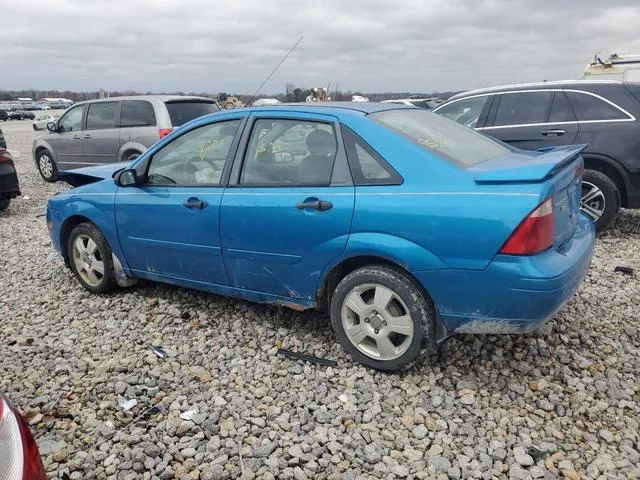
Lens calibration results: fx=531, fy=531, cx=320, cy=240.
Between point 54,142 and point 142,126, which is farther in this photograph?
point 54,142

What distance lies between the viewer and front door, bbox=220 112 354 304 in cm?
329

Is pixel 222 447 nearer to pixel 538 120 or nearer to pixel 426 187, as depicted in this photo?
pixel 426 187

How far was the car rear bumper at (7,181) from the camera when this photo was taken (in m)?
8.52

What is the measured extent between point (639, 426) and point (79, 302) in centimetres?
435

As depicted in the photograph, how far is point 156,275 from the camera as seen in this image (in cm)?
438

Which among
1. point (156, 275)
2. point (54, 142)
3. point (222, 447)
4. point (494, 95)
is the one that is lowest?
point (222, 447)

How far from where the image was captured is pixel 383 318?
3256 millimetres

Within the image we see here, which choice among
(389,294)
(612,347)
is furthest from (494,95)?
(389,294)

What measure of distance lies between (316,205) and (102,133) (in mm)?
8260

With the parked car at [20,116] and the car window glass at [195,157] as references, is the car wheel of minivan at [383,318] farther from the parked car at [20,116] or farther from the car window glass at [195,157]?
the parked car at [20,116]

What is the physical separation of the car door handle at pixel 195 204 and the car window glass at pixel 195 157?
0.51 feet

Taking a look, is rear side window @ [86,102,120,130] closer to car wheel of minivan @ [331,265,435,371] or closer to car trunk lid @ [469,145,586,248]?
car wheel of minivan @ [331,265,435,371]

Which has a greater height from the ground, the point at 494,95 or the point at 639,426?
the point at 494,95

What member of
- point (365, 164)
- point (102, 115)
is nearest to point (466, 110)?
point (365, 164)
